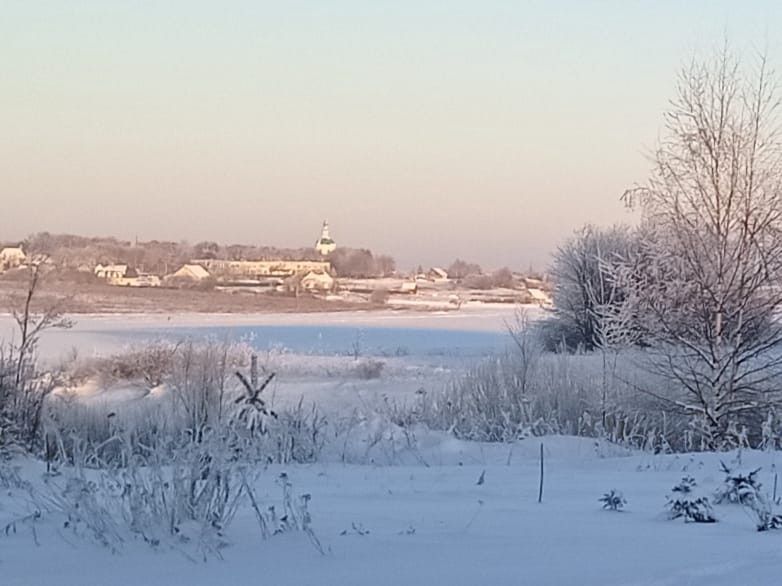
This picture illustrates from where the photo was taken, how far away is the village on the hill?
103 metres

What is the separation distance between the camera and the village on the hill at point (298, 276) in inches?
4045

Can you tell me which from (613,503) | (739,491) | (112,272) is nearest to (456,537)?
(613,503)

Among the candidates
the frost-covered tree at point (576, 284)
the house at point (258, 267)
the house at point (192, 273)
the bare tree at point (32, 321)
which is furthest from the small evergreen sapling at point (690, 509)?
the house at point (258, 267)

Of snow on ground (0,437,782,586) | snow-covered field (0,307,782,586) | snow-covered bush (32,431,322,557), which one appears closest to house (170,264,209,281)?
snow-covered field (0,307,782,586)

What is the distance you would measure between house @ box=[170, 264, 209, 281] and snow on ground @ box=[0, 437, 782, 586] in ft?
347

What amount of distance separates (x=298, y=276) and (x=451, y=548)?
11677 centimetres

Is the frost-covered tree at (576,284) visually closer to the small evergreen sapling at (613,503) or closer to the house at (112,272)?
the small evergreen sapling at (613,503)

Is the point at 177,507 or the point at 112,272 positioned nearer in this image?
the point at 177,507

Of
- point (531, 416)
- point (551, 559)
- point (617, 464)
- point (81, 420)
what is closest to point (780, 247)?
point (531, 416)

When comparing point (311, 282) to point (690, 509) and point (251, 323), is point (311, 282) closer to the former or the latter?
point (251, 323)

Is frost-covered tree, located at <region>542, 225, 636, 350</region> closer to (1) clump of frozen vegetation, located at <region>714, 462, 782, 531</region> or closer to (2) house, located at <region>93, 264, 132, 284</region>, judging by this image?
(1) clump of frozen vegetation, located at <region>714, 462, 782, 531</region>

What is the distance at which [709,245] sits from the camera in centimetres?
2303

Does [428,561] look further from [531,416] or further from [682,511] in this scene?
[531,416]

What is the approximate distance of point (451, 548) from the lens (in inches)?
245
